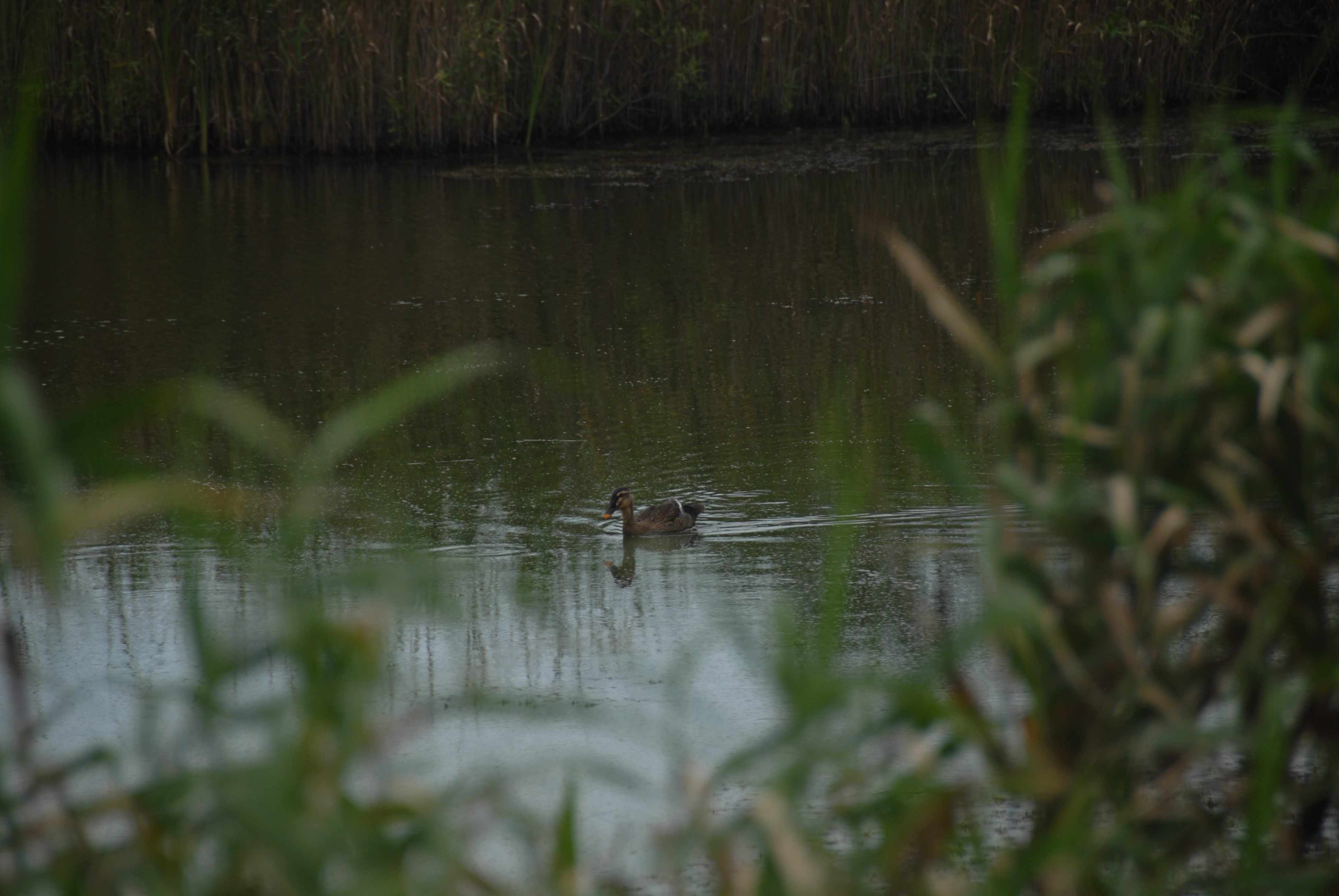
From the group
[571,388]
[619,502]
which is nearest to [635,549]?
[619,502]

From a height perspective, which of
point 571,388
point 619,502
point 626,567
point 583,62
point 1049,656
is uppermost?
point 583,62

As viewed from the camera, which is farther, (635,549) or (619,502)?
(619,502)

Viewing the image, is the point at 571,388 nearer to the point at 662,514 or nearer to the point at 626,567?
the point at 662,514

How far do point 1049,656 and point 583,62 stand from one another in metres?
13.7

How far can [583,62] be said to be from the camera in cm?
1530

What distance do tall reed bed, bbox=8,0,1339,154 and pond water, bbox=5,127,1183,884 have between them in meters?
0.50

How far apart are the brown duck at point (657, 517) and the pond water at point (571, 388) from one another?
0.19 feet

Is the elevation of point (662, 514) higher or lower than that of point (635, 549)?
higher

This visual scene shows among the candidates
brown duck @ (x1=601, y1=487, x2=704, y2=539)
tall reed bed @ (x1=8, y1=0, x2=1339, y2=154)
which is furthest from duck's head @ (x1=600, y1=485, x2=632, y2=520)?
tall reed bed @ (x1=8, y1=0, x2=1339, y2=154)

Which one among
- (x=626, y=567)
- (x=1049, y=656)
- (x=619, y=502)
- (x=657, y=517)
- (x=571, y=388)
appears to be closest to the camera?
(x=1049, y=656)

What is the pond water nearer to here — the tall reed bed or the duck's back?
the duck's back

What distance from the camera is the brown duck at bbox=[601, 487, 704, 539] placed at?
5852mm

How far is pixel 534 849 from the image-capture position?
7.11ft

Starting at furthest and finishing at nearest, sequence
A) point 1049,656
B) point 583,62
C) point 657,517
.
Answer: point 583,62, point 657,517, point 1049,656
